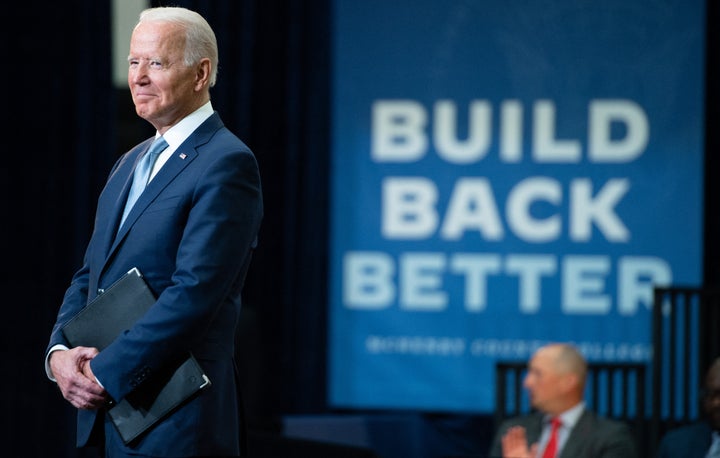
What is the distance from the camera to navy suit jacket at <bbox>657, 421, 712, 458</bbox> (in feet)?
14.9

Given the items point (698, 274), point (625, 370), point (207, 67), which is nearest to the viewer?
point (207, 67)

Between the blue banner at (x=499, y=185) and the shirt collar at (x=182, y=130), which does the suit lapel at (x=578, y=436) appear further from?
the shirt collar at (x=182, y=130)

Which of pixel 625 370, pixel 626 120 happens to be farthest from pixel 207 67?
pixel 626 120

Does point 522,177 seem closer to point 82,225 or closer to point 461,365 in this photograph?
point 461,365

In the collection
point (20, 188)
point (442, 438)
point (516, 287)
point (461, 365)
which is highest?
point (20, 188)

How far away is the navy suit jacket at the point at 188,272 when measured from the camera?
6.76 ft

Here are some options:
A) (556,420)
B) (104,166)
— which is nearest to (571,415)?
(556,420)

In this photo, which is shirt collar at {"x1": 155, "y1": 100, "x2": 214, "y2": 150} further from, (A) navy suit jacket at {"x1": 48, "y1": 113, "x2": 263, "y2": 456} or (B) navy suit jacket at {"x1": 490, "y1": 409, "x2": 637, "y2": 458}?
(B) navy suit jacket at {"x1": 490, "y1": 409, "x2": 637, "y2": 458}

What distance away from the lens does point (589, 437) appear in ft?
15.5

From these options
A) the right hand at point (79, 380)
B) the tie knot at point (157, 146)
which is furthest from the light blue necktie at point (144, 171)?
the right hand at point (79, 380)

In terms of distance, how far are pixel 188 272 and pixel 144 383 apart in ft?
0.72

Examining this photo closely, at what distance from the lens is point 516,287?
593cm

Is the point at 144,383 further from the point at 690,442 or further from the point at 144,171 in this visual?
the point at 690,442

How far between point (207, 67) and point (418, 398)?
13.3 feet
